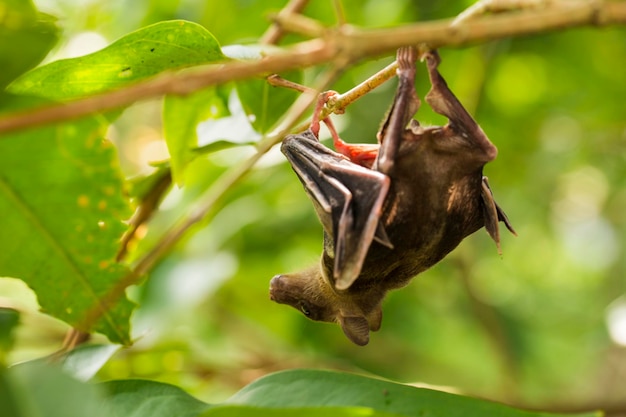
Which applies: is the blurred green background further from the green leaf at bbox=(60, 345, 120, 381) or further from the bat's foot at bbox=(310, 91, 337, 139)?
the bat's foot at bbox=(310, 91, 337, 139)

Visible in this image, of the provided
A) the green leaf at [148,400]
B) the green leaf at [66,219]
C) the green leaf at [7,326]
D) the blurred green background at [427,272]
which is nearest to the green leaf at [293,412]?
the green leaf at [148,400]

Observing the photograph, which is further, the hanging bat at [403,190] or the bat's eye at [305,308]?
the bat's eye at [305,308]

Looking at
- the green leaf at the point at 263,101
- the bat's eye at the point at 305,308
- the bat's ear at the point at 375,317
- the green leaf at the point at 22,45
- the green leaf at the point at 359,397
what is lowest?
the bat's ear at the point at 375,317

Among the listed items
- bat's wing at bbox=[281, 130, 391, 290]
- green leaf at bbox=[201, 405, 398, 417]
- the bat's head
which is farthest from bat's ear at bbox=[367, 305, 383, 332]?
green leaf at bbox=[201, 405, 398, 417]

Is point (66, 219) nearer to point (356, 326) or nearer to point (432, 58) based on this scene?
point (356, 326)

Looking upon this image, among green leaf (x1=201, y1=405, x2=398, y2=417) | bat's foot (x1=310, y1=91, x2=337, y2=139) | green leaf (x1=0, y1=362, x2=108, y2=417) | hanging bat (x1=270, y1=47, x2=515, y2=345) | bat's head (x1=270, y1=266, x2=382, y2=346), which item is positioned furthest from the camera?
bat's head (x1=270, y1=266, x2=382, y2=346)

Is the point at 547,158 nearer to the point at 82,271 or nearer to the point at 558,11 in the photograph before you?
the point at 82,271

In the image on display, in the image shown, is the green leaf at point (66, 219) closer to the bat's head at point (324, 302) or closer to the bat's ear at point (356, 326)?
the bat's head at point (324, 302)
